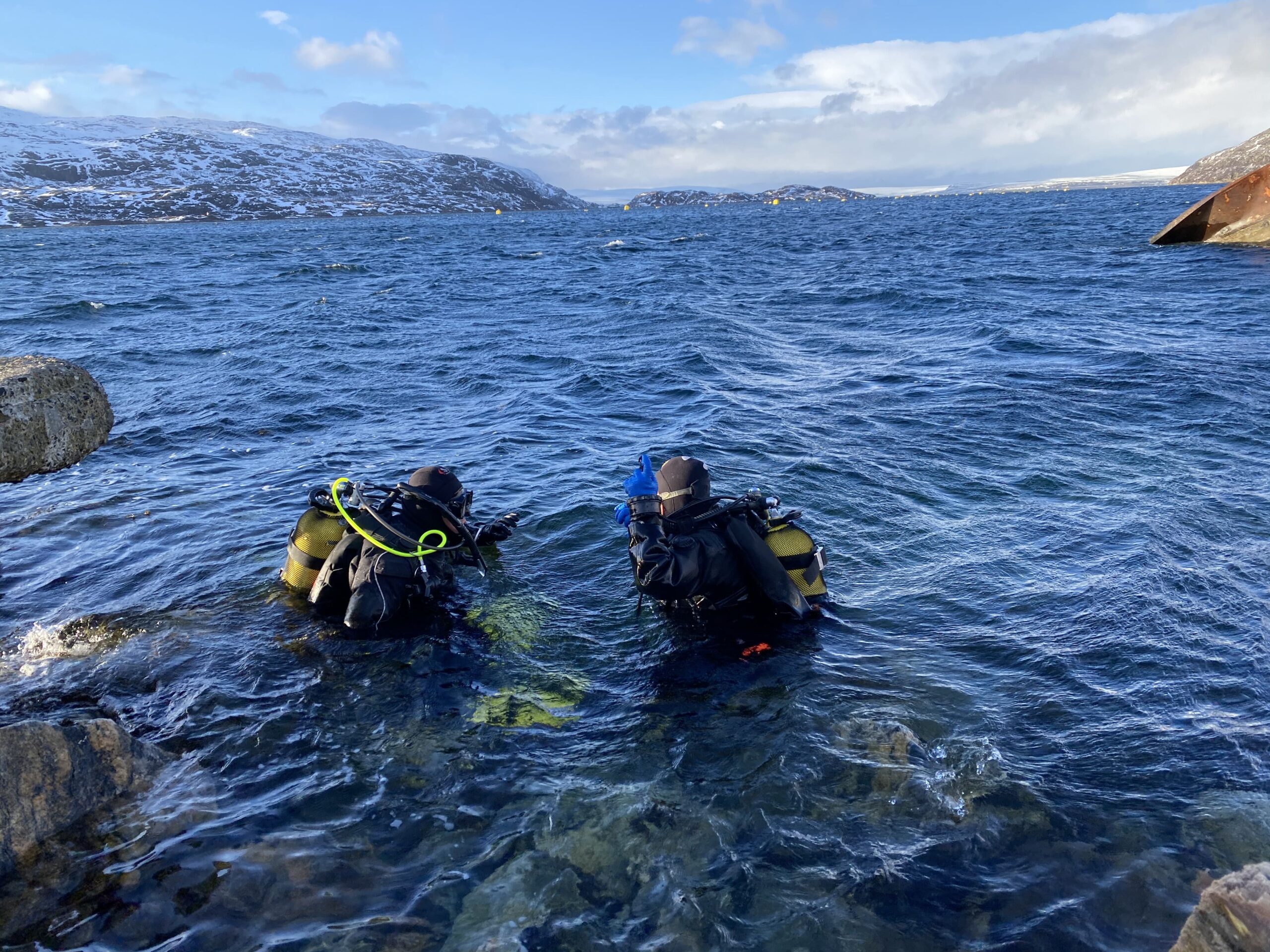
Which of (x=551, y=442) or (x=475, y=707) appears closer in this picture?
(x=475, y=707)

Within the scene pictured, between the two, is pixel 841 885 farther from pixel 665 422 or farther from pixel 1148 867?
pixel 665 422

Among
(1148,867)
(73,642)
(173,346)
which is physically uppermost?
(173,346)

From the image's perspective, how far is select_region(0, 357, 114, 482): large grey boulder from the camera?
6.41 metres

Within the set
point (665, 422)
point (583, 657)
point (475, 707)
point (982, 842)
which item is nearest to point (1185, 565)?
point (982, 842)

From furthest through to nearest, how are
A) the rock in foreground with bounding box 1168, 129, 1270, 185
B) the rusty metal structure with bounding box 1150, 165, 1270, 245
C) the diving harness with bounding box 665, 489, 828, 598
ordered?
the rock in foreground with bounding box 1168, 129, 1270, 185
the rusty metal structure with bounding box 1150, 165, 1270, 245
the diving harness with bounding box 665, 489, 828, 598

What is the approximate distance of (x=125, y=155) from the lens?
19338cm

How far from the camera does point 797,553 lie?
698cm

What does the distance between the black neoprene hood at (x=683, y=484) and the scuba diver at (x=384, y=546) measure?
1.82 meters

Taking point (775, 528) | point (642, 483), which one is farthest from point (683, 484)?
point (775, 528)

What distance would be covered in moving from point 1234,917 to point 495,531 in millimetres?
6051

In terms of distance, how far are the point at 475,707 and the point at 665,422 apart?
28.1 feet

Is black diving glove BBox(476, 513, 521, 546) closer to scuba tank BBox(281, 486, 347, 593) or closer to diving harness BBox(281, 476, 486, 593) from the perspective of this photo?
diving harness BBox(281, 476, 486, 593)

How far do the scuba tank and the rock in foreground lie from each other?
171 metres

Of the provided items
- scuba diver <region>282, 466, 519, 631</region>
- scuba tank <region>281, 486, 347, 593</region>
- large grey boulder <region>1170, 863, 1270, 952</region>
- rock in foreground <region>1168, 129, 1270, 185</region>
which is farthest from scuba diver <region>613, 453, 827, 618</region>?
rock in foreground <region>1168, 129, 1270, 185</region>
